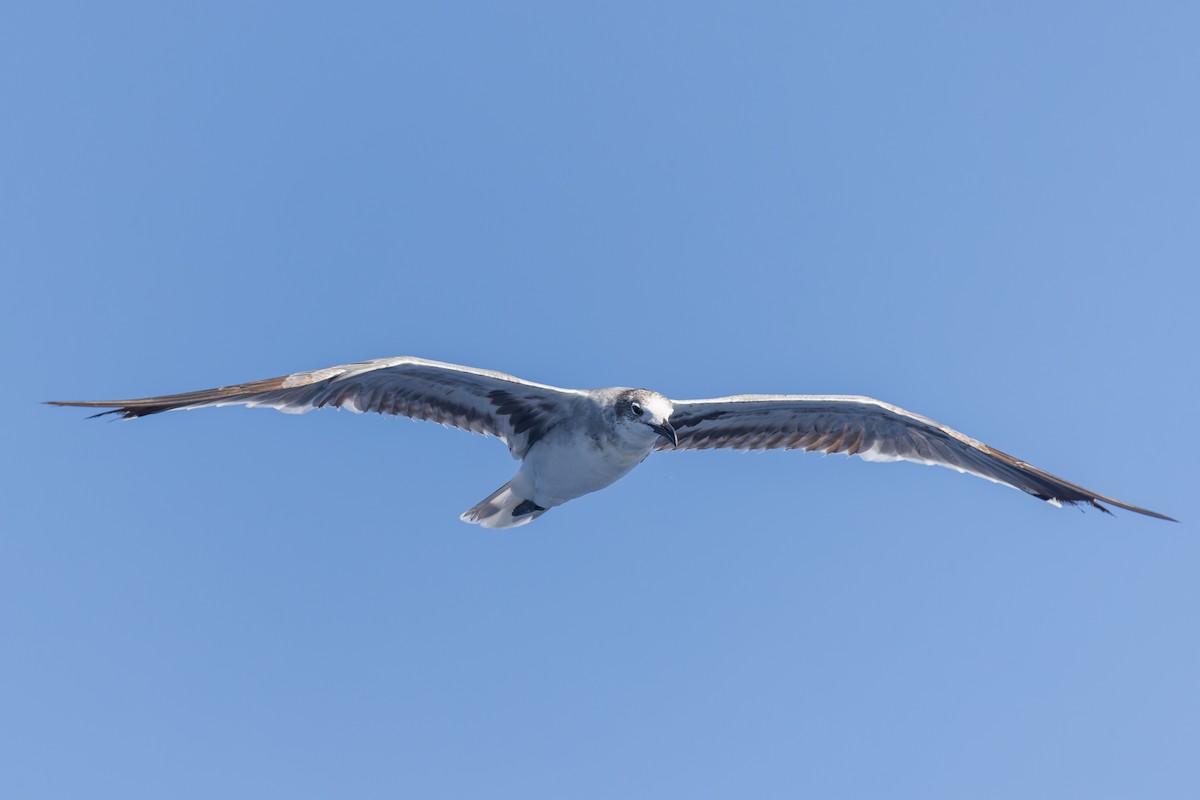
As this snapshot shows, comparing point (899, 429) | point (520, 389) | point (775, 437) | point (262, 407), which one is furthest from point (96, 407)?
point (899, 429)

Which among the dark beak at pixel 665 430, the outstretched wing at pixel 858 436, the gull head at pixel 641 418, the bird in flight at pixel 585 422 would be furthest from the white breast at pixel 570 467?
the outstretched wing at pixel 858 436

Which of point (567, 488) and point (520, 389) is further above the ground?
point (520, 389)

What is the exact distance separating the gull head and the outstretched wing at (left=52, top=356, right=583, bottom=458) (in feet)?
3.26

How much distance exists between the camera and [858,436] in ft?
50.5

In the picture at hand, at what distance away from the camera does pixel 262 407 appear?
12.4 meters

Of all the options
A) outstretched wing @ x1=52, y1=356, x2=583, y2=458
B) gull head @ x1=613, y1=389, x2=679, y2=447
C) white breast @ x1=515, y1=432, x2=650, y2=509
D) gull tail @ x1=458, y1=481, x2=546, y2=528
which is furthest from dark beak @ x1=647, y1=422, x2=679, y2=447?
gull tail @ x1=458, y1=481, x2=546, y2=528

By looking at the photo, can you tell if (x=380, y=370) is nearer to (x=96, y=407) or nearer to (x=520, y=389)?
(x=520, y=389)

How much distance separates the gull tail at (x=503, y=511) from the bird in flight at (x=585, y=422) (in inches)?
0.7

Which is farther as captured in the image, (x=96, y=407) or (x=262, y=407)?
(x=262, y=407)

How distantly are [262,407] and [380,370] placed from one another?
1.46 m

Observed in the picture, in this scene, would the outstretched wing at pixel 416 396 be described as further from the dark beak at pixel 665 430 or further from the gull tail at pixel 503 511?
the dark beak at pixel 665 430

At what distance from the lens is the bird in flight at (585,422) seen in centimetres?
1269

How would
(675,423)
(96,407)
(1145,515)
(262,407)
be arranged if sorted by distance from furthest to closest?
(675,423), (1145,515), (262,407), (96,407)

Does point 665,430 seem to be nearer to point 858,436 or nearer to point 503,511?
point 503,511
